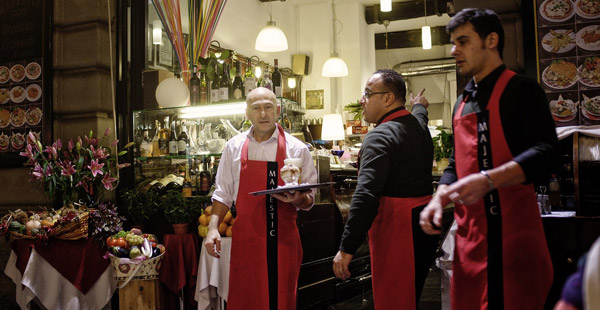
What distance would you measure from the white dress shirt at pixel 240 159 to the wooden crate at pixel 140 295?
122 cm

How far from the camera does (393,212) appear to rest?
2.66 meters

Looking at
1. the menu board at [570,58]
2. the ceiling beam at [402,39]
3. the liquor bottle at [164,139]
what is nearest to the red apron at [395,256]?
the menu board at [570,58]

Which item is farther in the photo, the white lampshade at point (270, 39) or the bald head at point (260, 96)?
the white lampshade at point (270, 39)

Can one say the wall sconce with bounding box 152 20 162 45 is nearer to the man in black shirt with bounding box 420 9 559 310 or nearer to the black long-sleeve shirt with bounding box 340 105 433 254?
the black long-sleeve shirt with bounding box 340 105 433 254

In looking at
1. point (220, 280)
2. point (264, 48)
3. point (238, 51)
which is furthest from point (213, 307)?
point (238, 51)

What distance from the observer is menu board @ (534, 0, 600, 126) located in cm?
326

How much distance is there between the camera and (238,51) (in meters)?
9.30

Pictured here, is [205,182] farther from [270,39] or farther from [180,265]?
[270,39]

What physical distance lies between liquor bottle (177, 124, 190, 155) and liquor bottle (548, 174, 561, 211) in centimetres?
295

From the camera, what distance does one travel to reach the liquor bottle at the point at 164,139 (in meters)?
4.97

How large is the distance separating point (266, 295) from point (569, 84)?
2192 millimetres

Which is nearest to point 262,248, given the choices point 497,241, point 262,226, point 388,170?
point 262,226

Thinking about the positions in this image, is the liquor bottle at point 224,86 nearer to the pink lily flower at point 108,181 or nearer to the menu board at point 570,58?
the pink lily flower at point 108,181

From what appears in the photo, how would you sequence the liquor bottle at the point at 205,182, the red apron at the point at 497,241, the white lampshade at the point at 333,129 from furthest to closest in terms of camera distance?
the white lampshade at the point at 333,129
the liquor bottle at the point at 205,182
the red apron at the point at 497,241
